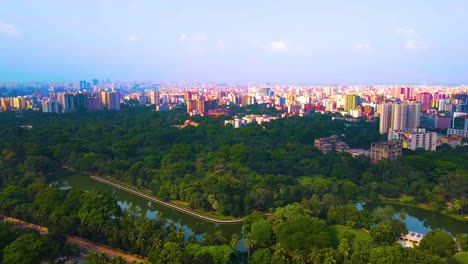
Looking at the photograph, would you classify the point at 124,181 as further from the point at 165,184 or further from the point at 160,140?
the point at 160,140

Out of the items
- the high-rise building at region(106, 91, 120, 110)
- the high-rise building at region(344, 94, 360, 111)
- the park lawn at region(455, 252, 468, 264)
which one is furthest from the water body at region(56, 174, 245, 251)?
the high-rise building at region(344, 94, 360, 111)

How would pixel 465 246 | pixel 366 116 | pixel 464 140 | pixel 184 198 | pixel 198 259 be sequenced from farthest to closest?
pixel 366 116 → pixel 464 140 → pixel 184 198 → pixel 465 246 → pixel 198 259

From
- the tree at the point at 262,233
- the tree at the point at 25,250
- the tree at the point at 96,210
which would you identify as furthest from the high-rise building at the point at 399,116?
the tree at the point at 25,250

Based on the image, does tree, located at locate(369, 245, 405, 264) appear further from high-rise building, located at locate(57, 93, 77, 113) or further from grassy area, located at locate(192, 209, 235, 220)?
high-rise building, located at locate(57, 93, 77, 113)

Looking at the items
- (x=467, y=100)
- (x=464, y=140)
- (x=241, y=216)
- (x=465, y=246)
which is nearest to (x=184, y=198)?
(x=241, y=216)

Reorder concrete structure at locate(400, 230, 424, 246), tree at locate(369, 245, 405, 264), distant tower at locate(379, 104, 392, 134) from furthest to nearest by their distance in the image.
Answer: distant tower at locate(379, 104, 392, 134), concrete structure at locate(400, 230, 424, 246), tree at locate(369, 245, 405, 264)

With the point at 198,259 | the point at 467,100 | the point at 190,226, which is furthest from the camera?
the point at 467,100

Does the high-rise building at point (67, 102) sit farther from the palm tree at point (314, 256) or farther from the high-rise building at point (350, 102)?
the palm tree at point (314, 256)
